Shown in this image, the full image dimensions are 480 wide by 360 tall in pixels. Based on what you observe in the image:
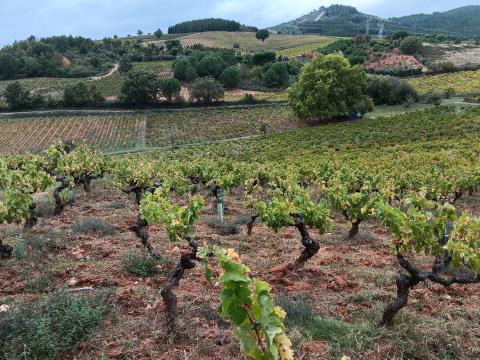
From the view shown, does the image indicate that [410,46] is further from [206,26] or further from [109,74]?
[206,26]

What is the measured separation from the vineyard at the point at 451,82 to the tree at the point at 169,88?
3908cm

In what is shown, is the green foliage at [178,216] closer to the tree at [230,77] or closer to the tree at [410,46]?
the tree at [230,77]

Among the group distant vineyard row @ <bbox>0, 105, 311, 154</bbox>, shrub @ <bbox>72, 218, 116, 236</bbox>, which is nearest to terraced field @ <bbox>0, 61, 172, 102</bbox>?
distant vineyard row @ <bbox>0, 105, 311, 154</bbox>

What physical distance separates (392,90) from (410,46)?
139ft

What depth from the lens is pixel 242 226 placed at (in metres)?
13.0

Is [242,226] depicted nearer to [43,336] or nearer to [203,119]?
[43,336]

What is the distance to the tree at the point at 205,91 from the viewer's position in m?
69.4

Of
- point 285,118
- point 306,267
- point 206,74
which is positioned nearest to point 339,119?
point 285,118

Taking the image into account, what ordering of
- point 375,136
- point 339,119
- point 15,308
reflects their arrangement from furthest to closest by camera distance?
point 339,119, point 375,136, point 15,308

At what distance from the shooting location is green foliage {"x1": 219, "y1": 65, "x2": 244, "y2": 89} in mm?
80312

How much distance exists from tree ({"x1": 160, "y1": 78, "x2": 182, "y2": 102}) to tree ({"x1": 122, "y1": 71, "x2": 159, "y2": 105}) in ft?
3.37

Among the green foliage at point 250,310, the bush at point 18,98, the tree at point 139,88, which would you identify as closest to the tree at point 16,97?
the bush at point 18,98

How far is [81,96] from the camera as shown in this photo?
67500mm

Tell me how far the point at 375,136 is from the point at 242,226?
3493 cm
